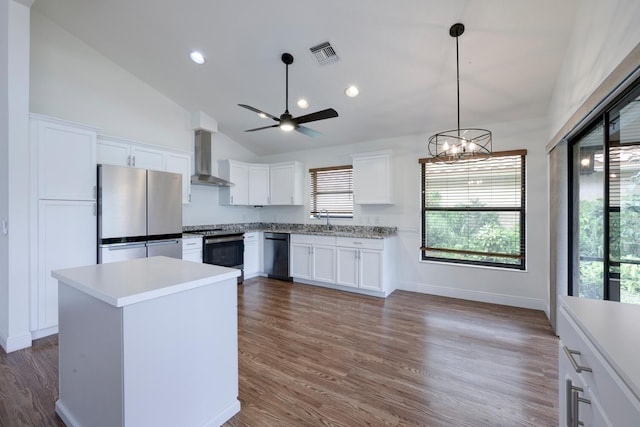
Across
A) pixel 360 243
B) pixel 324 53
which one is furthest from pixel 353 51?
pixel 360 243

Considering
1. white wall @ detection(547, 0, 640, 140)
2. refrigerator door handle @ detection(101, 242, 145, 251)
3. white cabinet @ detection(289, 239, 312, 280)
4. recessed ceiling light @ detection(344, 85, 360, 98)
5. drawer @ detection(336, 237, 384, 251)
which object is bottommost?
white cabinet @ detection(289, 239, 312, 280)

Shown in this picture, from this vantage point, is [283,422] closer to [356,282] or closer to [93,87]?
[356,282]

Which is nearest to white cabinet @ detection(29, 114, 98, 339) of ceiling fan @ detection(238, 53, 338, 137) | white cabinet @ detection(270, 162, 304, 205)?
ceiling fan @ detection(238, 53, 338, 137)

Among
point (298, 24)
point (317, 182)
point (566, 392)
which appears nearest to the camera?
point (566, 392)

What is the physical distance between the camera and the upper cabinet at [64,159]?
2840 millimetres

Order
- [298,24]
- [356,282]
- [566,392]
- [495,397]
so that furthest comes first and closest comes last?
[356,282]
[298,24]
[495,397]
[566,392]

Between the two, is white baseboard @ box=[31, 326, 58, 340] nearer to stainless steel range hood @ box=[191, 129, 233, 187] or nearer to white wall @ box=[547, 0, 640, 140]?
stainless steel range hood @ box=[191, 129, 233, 187]

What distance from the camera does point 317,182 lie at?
18.6 feet

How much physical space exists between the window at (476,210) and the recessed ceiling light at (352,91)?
152cm

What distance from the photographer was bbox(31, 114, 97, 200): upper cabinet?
112 inches

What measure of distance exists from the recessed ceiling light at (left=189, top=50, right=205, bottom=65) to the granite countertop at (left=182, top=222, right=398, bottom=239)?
2.68 metres

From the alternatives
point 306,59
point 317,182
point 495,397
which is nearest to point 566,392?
point 495,397

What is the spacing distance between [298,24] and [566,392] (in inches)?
137

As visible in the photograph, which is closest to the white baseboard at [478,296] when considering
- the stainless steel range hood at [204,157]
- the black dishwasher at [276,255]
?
the black dishwasher at [276,255]
